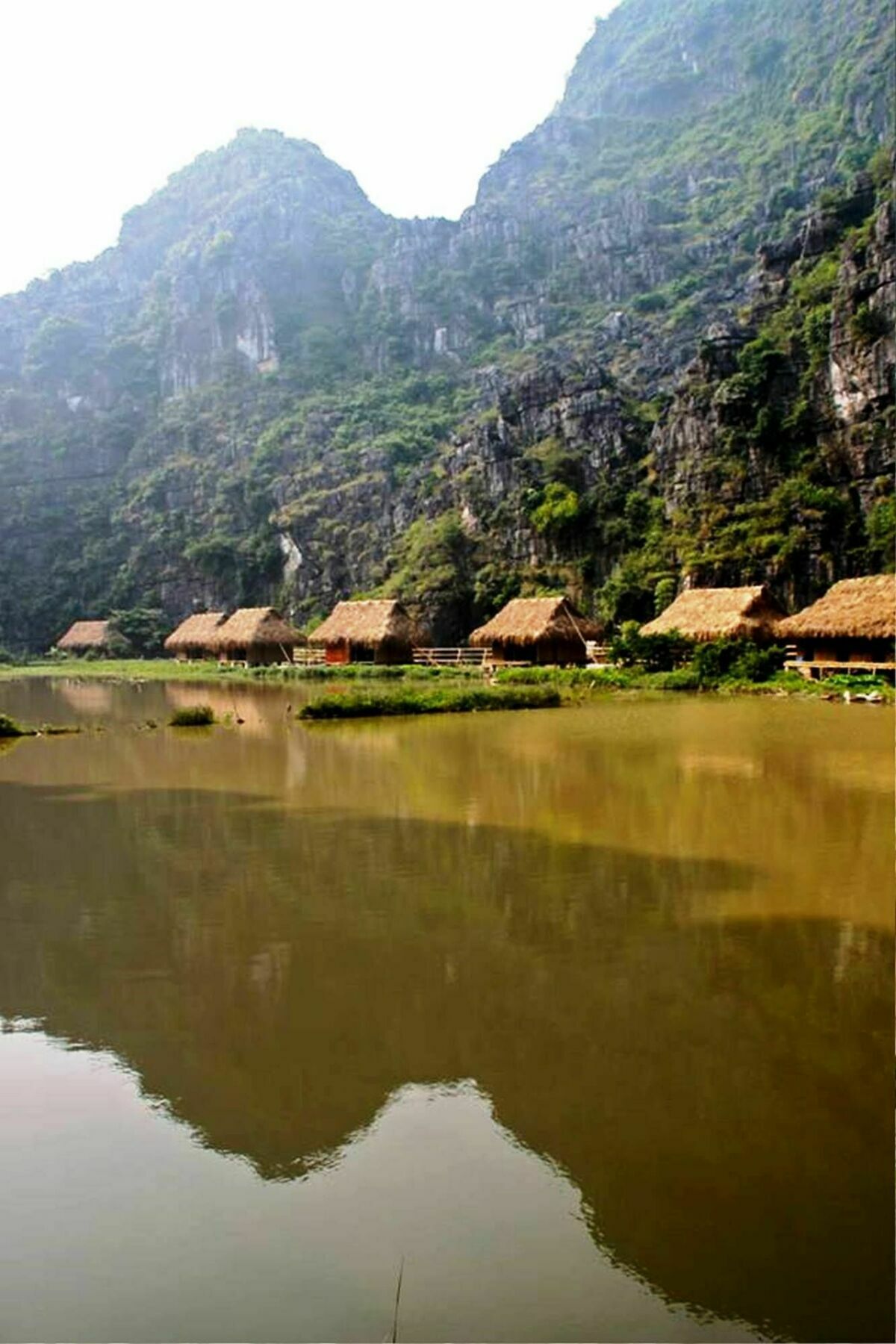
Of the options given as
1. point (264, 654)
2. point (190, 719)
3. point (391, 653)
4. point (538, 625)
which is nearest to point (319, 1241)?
point (190, 719)

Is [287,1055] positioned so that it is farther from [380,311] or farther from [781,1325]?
[380,311]

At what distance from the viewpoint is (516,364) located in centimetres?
7525

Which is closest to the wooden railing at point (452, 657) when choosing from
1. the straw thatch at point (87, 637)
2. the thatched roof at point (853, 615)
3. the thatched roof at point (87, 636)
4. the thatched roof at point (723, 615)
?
the thatched roof at point (723, 615)

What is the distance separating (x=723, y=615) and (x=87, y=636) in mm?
44430

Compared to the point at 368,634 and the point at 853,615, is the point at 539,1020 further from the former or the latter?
the point at 368,634

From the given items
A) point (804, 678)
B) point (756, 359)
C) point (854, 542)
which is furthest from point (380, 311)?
point (804, 678)

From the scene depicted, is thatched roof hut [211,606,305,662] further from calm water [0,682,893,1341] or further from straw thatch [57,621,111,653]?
calm water [0,682,893,1341]

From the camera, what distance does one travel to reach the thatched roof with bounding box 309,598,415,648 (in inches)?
1767

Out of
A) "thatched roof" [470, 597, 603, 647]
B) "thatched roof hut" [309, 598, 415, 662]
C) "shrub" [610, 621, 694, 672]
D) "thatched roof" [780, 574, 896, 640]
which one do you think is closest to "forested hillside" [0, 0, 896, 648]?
"thatched roof" [470, 597, 603, 647]

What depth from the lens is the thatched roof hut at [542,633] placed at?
1591 inches

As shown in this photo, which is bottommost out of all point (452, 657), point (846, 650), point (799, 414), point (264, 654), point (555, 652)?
point (264, 654)

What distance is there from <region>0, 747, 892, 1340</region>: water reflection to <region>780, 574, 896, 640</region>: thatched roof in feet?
66.9

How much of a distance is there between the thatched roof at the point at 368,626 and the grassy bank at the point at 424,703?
1670 cm

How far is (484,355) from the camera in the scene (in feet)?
267
